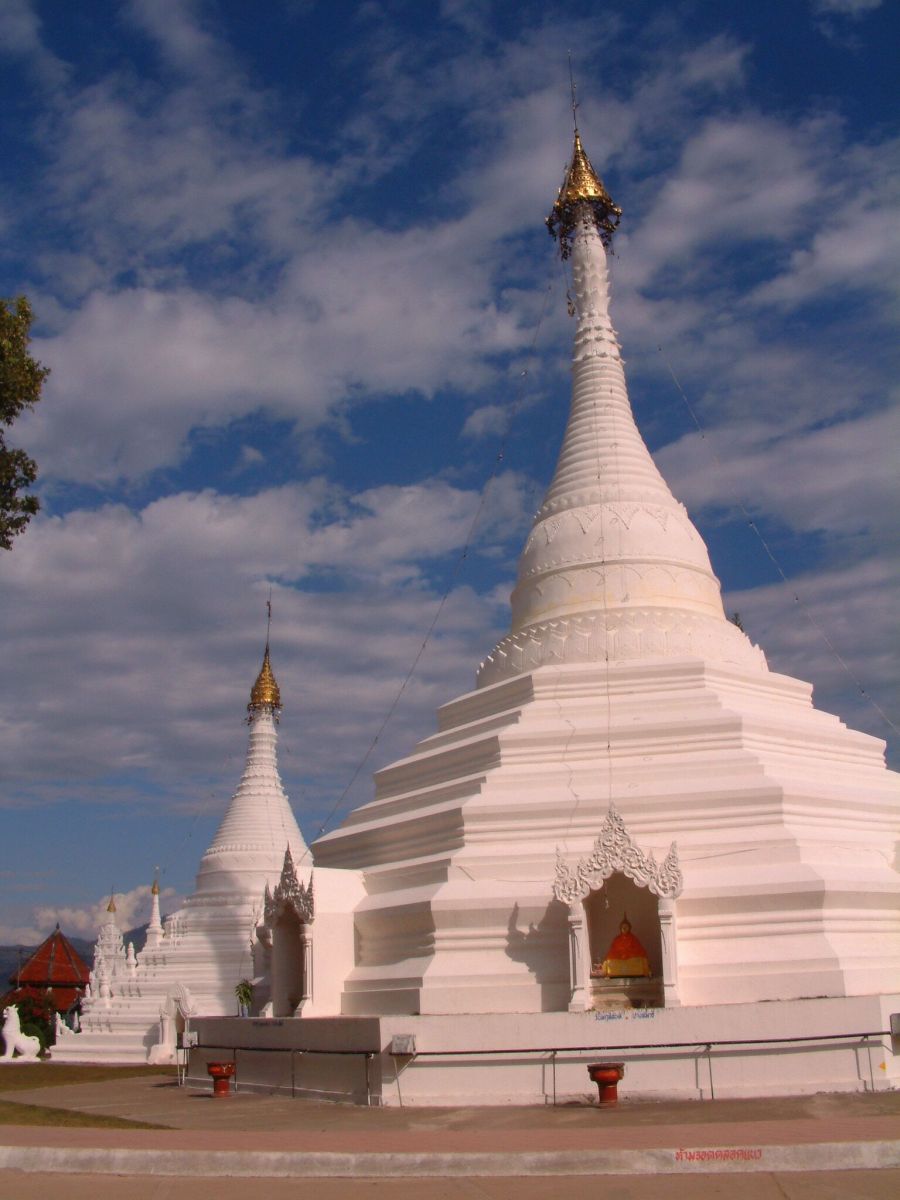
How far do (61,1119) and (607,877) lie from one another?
A: 27.1 ft

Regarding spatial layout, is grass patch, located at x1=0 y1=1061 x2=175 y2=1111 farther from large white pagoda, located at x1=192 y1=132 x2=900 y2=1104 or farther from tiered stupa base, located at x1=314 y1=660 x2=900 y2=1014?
tiered stupa base, located at x1=314 y1=660 x2=900 y2=1014

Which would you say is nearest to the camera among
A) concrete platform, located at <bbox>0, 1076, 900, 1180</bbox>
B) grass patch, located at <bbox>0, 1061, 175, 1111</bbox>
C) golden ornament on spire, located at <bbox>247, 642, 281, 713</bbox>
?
concrete platform, located at <bbox>0, 1076, 900, 1180</bbox>

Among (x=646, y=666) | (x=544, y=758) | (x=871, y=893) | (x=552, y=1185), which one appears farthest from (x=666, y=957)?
(x=552, y=1185)

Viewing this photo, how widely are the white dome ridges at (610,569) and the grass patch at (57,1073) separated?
42.0 feet

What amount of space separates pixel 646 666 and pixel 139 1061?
22.0 meters

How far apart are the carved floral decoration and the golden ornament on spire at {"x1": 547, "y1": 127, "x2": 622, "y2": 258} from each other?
64.9 ft

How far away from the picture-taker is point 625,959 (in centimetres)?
1761

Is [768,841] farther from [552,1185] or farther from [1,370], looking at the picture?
[1,370]

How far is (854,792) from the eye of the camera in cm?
2058

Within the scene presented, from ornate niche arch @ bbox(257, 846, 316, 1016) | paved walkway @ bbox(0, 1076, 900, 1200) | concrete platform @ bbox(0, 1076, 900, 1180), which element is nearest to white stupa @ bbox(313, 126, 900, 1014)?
ornate niche arch @ bbox(257, 846, 316, 1016)

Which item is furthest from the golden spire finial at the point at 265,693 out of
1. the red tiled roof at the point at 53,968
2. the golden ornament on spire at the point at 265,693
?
the red tiled roof at the point at 53,968

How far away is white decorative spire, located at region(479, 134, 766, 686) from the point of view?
23891 mm

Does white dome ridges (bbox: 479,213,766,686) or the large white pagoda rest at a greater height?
white dome ridges (bbox: 479,213,766,686)

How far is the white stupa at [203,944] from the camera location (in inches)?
1401
